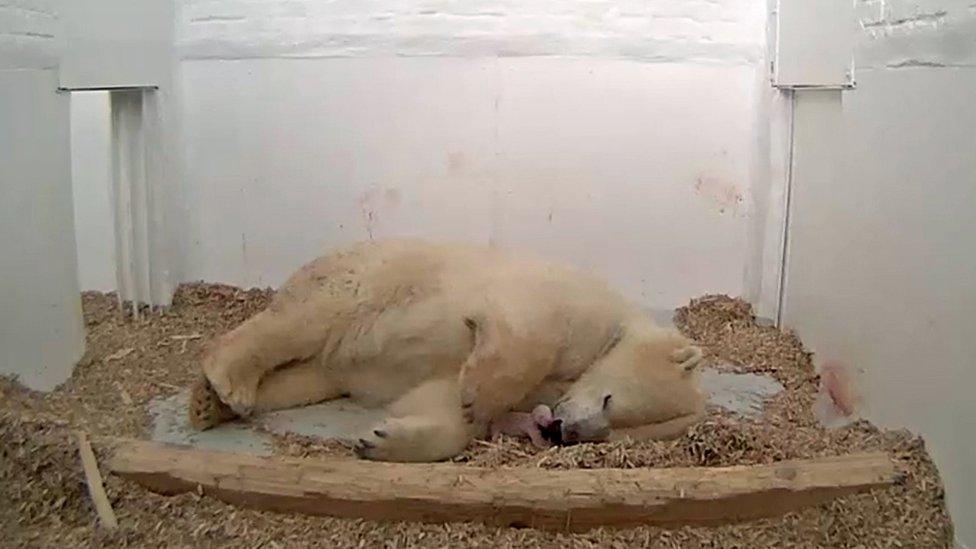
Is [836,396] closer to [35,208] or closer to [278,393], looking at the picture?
[278,393]

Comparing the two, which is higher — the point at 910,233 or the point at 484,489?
the point at 910,233

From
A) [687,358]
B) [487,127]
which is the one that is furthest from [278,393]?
[487,127]

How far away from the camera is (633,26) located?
14.3 feet

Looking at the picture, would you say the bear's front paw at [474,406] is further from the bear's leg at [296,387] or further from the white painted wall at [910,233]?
the white painted wall at [910,233]

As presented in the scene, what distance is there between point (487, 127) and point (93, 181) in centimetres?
155

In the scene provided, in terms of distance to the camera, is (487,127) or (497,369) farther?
(487,127)

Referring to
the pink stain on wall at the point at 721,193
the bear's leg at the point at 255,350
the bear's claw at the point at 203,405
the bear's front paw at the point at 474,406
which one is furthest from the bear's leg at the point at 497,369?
the pink stain on wall at the point at 721,193

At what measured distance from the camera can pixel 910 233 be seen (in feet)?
9.08

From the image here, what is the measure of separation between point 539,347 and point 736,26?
2.20 metres

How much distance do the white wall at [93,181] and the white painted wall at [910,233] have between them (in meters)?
2.66

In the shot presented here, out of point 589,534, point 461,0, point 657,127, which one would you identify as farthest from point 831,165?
point 589,534

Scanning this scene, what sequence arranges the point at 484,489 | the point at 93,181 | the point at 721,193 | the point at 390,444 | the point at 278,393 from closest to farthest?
the point at 484,489
the point at 390,444
the point at 278,393
the point at 93,181
the point at 721,193

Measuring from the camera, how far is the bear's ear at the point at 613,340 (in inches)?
116

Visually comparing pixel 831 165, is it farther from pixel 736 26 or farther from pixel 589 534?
pixel 589 534
